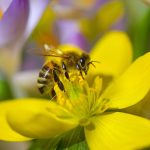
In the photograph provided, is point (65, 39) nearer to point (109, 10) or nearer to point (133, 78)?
point (109, 10)

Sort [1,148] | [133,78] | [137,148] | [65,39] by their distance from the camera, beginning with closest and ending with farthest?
[137,148], [133,78], [1,148], [65,39]

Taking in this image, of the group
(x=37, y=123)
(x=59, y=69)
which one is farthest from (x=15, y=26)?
(x=37, y=123)

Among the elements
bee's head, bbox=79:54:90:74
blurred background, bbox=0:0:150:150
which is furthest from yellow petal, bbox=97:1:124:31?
bee's head, bbox=79:54:90:74

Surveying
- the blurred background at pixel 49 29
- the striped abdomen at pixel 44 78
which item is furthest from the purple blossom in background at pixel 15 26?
the striped abdomen at pixel 44 78

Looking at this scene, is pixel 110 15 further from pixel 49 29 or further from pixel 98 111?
pixel 98 111

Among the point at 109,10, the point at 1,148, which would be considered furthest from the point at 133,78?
the point at 109,10

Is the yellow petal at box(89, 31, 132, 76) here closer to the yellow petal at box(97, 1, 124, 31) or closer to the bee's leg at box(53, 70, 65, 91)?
the bee's leg at box(53, 70, 65, 91)
